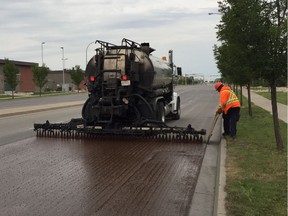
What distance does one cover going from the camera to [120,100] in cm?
1193

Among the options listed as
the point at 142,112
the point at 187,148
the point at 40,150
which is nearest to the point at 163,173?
the point at 187,148

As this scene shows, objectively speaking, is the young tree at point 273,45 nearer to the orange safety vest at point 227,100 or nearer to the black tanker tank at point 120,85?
the orange safety vest at point 227,100

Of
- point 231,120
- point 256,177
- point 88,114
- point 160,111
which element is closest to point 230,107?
point 231,120

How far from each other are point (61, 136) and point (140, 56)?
3380 mm

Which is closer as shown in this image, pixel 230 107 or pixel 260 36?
pixel 260 36

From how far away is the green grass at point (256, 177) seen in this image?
500 centimetres

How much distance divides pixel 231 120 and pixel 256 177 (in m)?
4.66

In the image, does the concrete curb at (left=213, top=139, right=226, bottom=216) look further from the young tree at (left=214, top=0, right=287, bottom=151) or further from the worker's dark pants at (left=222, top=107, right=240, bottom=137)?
the worker's dark pants at (left=222, top=107, right=240, bottom=137)

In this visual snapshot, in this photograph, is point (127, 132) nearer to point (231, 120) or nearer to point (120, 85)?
point (120, 85)

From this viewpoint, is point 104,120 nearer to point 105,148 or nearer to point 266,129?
point 105,148

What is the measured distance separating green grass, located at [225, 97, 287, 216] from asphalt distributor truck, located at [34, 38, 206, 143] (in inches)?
81.3

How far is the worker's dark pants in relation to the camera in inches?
435

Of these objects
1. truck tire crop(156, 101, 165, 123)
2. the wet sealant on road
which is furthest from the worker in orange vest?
truck tire crop(156, 101, 165, 123)

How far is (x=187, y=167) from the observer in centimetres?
805
